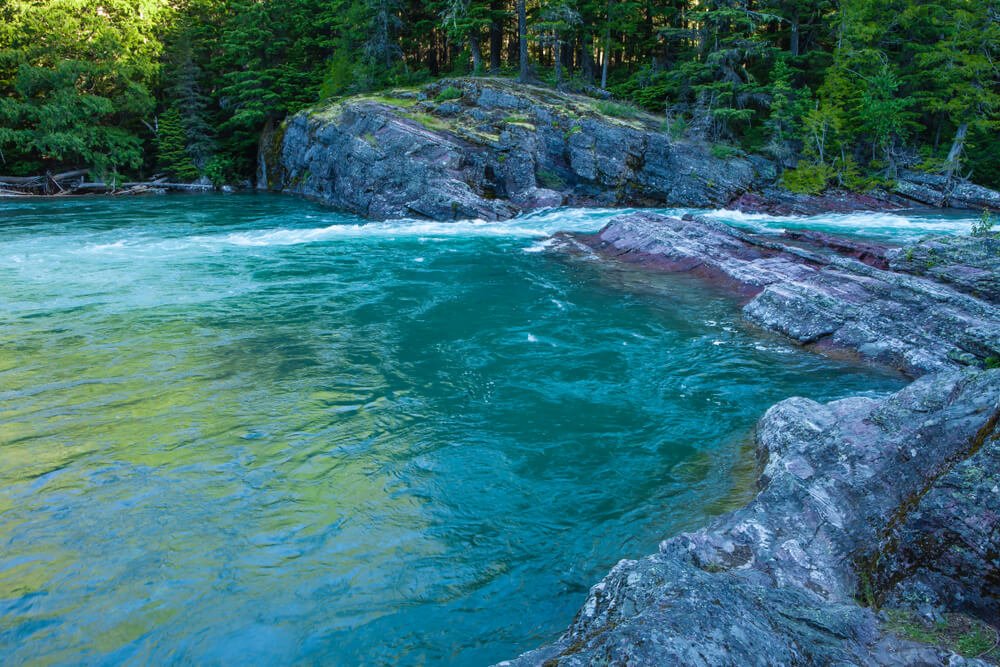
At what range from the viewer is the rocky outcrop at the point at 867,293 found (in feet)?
32.1

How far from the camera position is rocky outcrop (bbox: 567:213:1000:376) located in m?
9.78

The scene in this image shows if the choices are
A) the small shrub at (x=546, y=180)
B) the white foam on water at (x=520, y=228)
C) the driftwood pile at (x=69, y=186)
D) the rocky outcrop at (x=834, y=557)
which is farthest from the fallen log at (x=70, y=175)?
the rocky outcrop at (x=834, y=557)

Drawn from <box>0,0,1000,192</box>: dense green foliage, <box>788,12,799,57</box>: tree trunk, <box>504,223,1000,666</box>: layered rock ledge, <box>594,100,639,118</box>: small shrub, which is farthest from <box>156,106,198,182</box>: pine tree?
<box>504,223,1000,666</box>: layered rock ledge

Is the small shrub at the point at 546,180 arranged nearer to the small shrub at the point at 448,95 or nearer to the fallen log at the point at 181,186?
the small shrub at the point at 448,95

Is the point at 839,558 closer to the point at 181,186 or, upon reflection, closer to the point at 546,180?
the point at 546,180

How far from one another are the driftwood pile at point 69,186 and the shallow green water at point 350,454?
26049mm

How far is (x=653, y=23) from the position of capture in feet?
137

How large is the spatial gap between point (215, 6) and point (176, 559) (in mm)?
50552

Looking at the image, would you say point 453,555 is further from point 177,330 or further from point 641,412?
point 177,330

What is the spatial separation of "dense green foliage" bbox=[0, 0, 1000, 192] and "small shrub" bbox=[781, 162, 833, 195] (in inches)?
→ 3.7

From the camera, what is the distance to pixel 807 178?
92.7ft

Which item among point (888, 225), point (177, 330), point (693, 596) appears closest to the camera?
point (693, 596)

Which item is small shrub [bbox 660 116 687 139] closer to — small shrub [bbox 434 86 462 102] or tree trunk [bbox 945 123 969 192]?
small shrub [bbox 434 86 462 102]

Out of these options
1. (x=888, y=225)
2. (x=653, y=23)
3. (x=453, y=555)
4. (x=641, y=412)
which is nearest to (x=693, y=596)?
(x=453, y=555)
